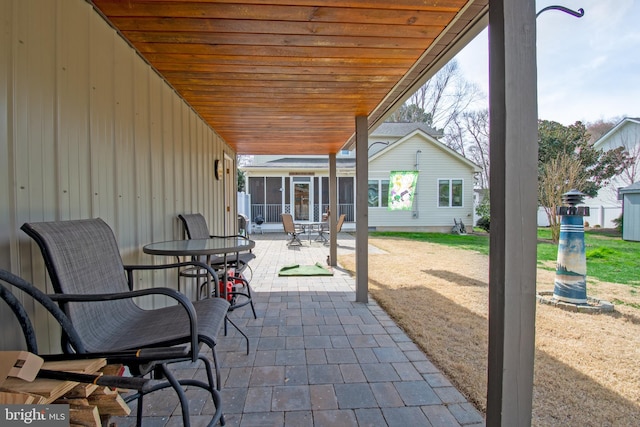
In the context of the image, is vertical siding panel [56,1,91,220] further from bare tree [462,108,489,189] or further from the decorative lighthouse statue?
bare tree [462,108,489,189]

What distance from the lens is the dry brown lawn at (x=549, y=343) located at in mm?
1784

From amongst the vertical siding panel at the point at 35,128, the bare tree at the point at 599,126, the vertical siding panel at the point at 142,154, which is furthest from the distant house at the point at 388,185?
the vertical siding panel at the point at 35,128

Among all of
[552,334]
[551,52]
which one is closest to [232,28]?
[552,334]

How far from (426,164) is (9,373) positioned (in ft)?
46.3

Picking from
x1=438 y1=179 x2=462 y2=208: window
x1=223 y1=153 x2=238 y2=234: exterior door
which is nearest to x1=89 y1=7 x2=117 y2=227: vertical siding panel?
x1=223 y1=153 x2=238 y2=234: exterior door

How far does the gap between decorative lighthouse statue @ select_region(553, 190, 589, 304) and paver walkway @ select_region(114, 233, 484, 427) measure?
2.18 m

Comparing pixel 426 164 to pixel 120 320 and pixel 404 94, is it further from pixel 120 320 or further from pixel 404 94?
pixel 120 320

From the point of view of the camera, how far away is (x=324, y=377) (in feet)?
6.76

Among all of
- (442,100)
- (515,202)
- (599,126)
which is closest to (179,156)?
(515,202)

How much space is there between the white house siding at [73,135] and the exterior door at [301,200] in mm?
9822

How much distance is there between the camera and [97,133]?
1.87 metres

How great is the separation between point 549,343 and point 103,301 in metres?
3.24

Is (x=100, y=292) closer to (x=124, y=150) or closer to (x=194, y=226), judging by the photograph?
(x=124, y=150)

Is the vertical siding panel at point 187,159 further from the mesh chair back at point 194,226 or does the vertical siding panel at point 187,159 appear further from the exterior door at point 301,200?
the exterior door at point 301,200
